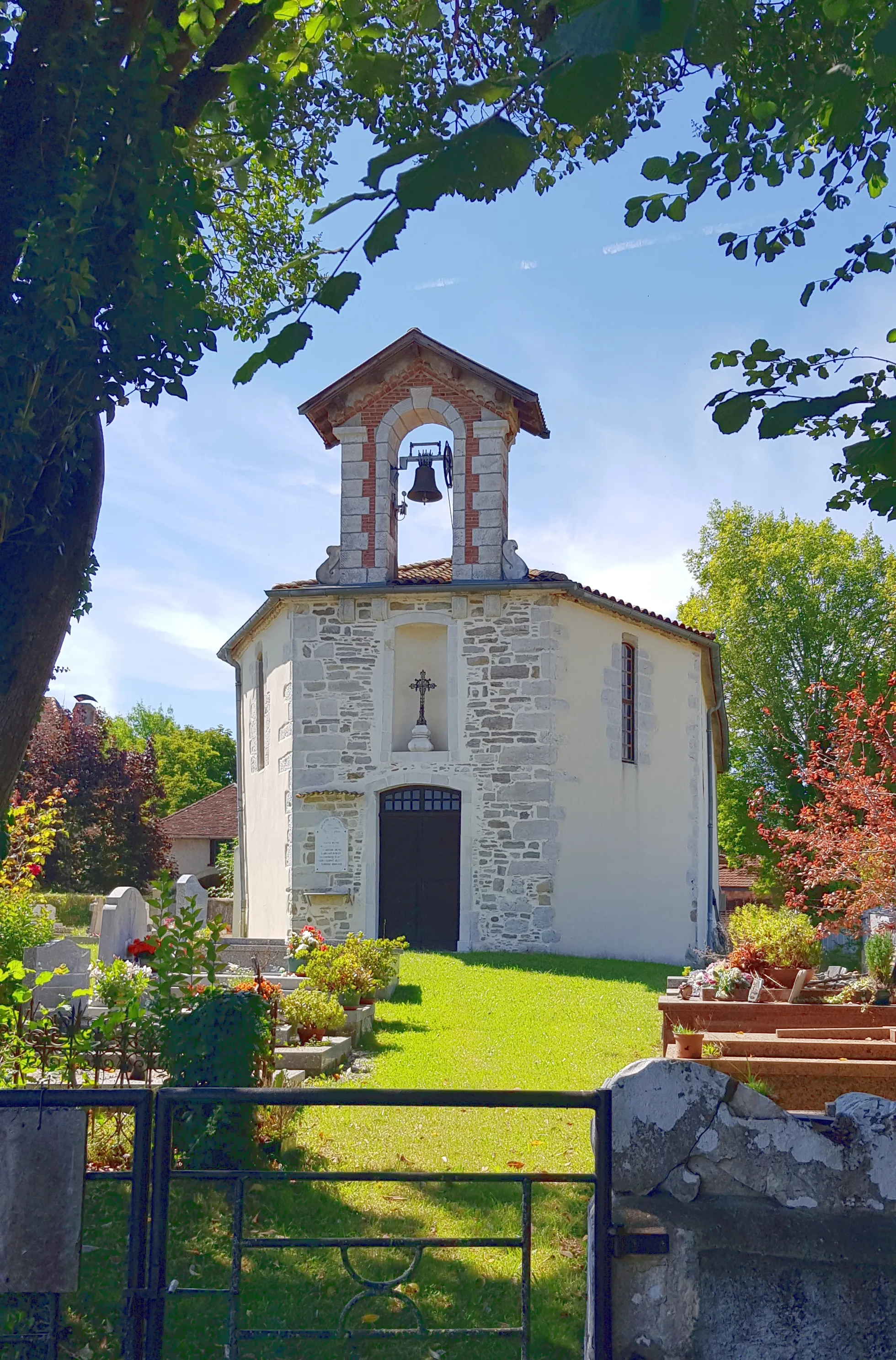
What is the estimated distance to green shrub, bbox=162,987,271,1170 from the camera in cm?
570

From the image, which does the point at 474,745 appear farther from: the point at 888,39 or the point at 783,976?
the point at 888,39

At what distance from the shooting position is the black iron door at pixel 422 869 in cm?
1748

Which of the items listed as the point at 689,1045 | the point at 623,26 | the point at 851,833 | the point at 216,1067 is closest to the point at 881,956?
the point at 851,833

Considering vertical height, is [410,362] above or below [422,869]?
Result: above

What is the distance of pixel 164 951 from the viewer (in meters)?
6.41

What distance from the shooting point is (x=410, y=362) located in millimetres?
18000

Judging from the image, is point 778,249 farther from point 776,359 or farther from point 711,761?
point 711,761

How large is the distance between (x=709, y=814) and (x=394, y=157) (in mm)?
21399

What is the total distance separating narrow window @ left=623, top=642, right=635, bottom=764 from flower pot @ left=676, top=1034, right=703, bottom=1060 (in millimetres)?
11830

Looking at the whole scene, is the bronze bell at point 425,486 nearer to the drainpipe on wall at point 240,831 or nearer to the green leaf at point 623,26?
the drainpipe on wall at point 240,831

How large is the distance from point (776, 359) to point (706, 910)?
16.4 metres

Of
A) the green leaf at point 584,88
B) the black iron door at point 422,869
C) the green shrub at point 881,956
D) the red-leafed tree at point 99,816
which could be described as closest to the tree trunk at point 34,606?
the green leaf at point 584,88

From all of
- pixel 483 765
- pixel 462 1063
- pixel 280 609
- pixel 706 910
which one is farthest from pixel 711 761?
pixel 462 1063

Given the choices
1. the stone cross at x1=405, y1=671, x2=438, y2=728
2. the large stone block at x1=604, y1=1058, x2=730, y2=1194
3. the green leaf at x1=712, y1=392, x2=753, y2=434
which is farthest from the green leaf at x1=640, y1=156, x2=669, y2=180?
the stone cross at x1=405, y1=671, x2=438, y2=728
